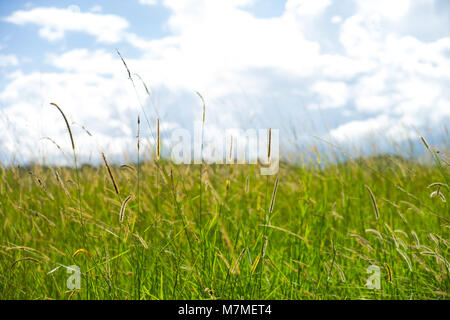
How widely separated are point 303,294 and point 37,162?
2834 mm

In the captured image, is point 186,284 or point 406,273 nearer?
point 186,284

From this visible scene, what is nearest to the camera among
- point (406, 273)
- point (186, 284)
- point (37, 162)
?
point (186, 284)

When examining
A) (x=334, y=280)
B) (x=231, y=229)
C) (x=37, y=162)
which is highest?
(x=37, y=162)

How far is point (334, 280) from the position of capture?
222cm

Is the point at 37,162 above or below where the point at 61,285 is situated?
above
